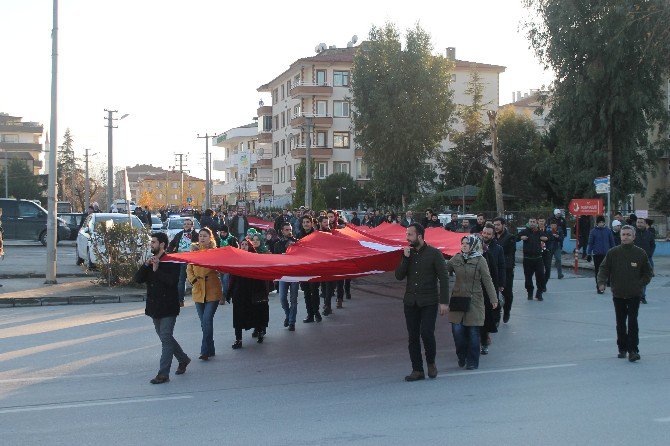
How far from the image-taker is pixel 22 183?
261 ft

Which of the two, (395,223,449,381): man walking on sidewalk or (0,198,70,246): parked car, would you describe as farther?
(0,198,70,246): parked car

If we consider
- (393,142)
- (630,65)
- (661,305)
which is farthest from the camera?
(393,142)

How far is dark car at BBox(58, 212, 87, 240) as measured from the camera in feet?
126

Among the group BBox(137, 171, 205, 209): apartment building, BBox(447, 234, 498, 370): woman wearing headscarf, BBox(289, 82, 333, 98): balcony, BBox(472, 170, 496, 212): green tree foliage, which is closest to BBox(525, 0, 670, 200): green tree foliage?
BBox(472, 170, 496, 212): green tree foliage

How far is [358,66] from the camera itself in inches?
1989

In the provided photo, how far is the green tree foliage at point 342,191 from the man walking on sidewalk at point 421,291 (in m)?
55.9

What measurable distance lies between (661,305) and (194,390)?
38.7 ft

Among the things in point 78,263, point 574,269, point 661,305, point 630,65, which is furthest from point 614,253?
point 630,65

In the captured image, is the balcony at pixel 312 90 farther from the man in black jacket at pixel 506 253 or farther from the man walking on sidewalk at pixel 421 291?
the man walking on sidewalk at pixel 421 291

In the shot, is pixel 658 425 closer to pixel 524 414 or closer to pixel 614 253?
pixel 524 414

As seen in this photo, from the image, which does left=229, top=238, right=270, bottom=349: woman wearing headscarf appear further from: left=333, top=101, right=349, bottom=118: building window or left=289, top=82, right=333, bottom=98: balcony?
left=333, top=101, right=349, bottom=118: building window

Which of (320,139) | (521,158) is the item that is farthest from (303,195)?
(320,139)

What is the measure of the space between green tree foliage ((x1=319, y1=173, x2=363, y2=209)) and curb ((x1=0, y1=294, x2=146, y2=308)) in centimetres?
4770

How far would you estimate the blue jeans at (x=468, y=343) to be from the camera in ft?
32.7
